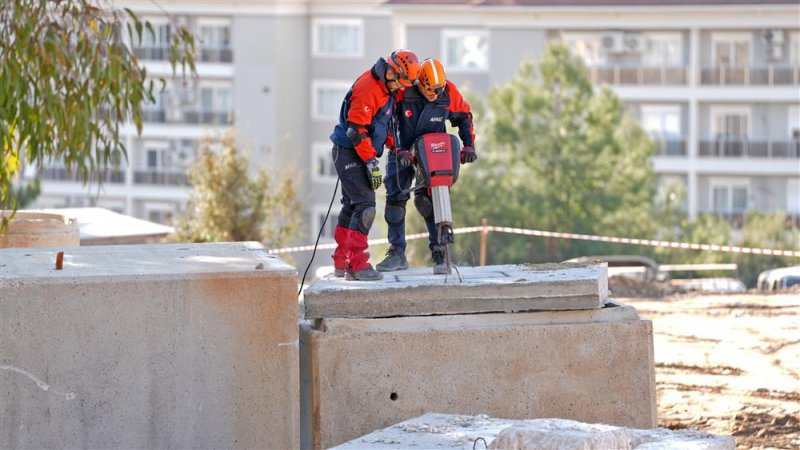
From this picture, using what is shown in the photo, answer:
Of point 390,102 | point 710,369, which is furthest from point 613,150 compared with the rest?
point 390,102

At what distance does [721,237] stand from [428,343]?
3184 centimetres

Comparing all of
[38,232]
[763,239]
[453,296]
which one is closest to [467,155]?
[453,296]

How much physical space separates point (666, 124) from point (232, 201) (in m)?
21.6

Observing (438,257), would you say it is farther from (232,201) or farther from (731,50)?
(731,50)

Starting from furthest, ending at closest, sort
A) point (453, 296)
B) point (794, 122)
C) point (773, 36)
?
point (794, 122), point (773, 36), point (453, 296)

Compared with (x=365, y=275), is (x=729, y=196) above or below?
below

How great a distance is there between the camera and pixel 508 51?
44.1 m

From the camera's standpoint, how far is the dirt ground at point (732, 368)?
31.5ft

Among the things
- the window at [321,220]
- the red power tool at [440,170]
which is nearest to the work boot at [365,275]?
the red power tool at [440,170]

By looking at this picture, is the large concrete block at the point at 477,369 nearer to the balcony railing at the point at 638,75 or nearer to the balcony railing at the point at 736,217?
the balcony railing at the point at 736,217

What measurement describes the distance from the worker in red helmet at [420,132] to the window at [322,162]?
38710 millimetres

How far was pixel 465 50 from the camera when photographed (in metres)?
45.2

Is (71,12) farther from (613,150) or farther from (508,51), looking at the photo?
(508,51)

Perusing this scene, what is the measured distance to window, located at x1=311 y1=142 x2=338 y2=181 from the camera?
4800cm
